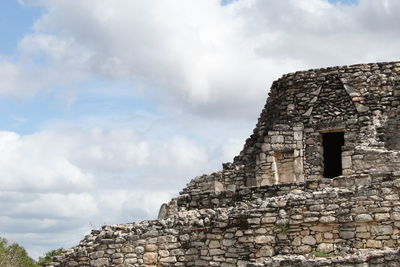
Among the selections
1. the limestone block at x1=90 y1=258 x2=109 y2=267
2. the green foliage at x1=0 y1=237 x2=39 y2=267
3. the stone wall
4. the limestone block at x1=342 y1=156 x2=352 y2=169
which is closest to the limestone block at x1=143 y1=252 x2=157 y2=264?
the stone wall

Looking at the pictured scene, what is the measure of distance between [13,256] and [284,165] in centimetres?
2039

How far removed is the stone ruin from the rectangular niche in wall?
28mm

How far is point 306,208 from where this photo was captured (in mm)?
13578

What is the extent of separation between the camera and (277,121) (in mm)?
20906

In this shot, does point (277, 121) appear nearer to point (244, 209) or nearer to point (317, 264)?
point (244, 209)

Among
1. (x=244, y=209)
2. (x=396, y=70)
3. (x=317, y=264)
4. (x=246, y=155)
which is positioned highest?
(x=396, y=70)

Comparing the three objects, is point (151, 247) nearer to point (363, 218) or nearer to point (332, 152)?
point (363, 218)

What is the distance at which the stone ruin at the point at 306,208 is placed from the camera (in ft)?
43.2

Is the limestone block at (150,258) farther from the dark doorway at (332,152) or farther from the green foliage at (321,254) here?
the dark doorway at (332,152)

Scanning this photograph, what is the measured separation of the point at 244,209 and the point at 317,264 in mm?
2336

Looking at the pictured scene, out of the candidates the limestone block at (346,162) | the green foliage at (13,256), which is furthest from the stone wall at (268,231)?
the green foliage at (13,256)

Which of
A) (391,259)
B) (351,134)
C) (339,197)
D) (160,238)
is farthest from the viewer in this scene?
(351,134)

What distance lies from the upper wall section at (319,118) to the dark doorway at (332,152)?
0.63 metres

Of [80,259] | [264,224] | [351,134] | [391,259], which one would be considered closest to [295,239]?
[264,224]
